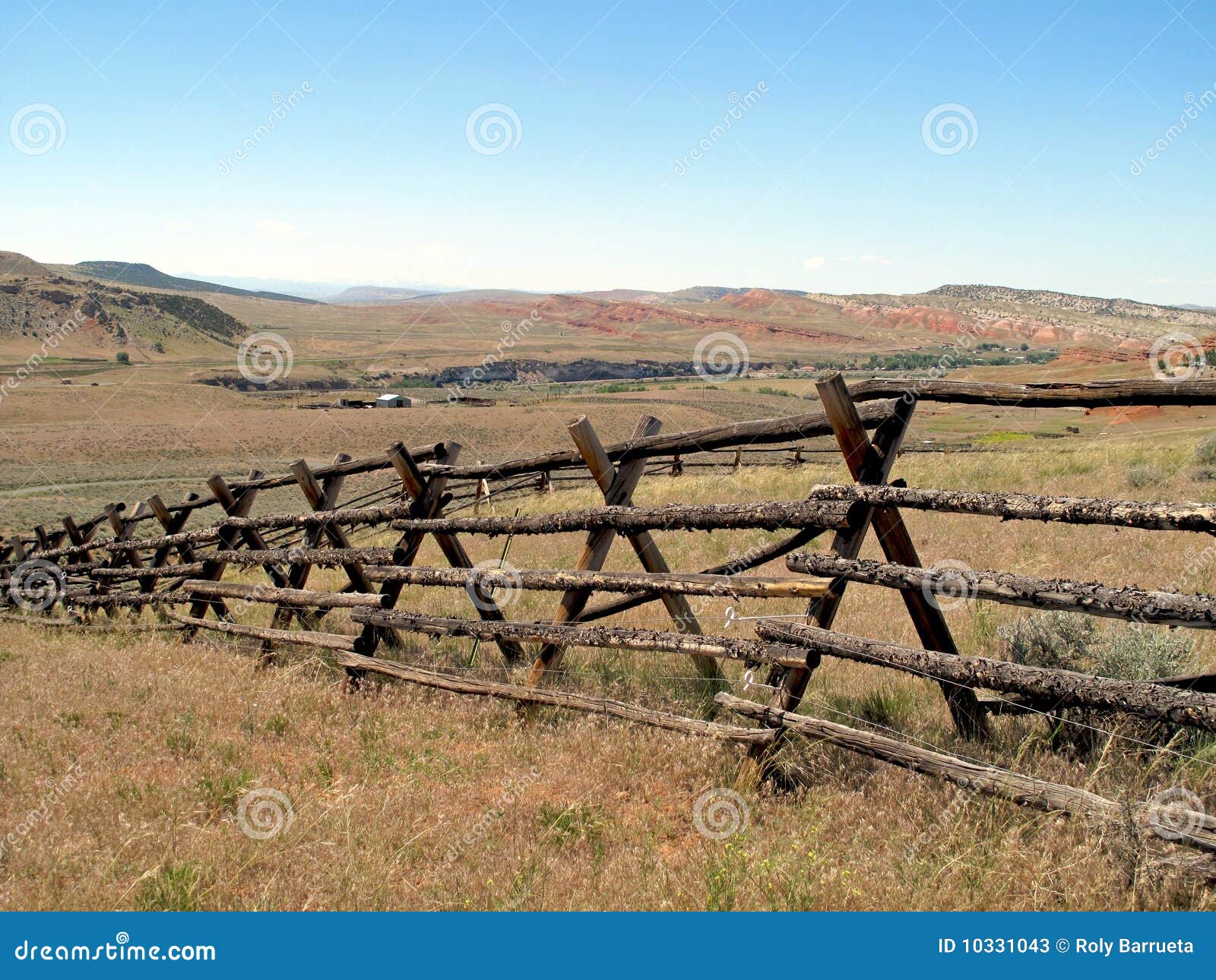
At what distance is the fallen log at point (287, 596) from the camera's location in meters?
5.36

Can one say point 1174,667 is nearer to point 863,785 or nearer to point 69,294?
point 863,785

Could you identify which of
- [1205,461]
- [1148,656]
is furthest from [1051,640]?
[1205,461]

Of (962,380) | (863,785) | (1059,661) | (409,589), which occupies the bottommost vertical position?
(409,589)

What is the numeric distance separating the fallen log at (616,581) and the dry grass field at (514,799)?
25.6 inches

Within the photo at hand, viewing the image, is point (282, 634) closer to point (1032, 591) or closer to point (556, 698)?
point (556, 698)

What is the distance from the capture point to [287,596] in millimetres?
6016

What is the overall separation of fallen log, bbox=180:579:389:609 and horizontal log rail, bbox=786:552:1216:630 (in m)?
3.07

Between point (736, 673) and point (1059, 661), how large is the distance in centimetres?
183

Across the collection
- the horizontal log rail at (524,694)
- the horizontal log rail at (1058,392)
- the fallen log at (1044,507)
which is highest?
the horizontal log rail at (1058,392)

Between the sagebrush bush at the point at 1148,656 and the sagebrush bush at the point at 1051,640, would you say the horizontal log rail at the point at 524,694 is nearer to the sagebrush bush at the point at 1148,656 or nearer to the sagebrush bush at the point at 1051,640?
the sagebrush bush at the point at 1148,656

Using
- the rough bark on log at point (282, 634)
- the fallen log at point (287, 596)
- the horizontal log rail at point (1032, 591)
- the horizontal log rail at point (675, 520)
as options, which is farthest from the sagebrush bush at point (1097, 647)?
the rough bark on log at point (282, 634)

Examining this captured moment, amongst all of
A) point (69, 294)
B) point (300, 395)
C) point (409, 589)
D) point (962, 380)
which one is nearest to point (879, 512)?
point (962, 380)

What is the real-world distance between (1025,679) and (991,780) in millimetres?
381

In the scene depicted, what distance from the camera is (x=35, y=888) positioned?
110 inches
